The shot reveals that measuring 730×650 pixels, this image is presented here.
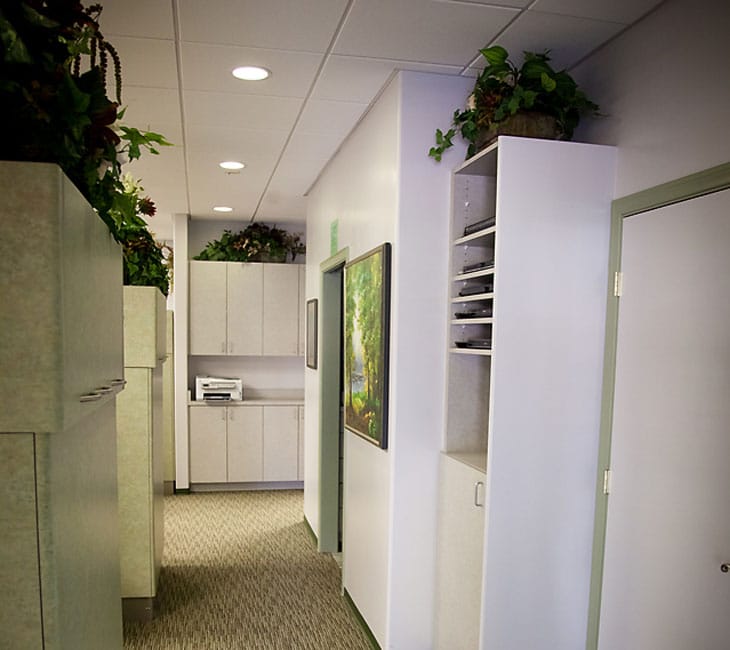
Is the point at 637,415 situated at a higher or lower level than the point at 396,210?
lower

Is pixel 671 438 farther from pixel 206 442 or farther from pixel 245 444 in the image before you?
pixel 206 442

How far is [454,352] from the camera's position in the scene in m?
2.66

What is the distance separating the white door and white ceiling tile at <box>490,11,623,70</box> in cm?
68

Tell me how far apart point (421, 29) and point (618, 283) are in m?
1.15

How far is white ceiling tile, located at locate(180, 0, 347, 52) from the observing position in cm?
208

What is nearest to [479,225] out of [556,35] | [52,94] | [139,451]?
[556,35]

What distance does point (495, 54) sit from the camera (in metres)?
2.21

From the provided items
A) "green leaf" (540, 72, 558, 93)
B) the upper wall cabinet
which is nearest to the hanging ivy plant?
the upper wall cabinet

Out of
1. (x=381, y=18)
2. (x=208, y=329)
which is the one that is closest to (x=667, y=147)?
(x=381, y=18)

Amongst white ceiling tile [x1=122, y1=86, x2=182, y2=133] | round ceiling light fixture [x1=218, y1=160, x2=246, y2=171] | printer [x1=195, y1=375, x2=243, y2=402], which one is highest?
white ceiling tile [x1=122, y1=86, x2=182, y2=133]

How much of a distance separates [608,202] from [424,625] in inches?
76.5

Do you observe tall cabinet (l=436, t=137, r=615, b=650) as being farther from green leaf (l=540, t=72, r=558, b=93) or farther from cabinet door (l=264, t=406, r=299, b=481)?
cabinet door (l=264, t=406, r=299, b=481)

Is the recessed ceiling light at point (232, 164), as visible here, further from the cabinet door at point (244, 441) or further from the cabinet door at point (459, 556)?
the cabinet door at point (244, 441)

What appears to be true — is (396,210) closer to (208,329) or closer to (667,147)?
(667,147)
